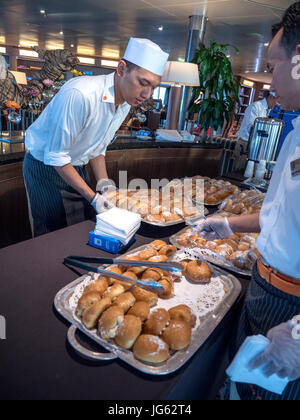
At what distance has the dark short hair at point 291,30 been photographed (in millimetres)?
727

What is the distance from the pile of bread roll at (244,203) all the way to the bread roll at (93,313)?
1.13m

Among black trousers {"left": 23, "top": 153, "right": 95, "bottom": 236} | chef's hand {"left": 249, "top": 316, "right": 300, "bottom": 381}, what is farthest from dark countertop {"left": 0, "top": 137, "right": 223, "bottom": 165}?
chef's hand {"left": 249, "top": 316, "right": 300, "bottom": 381}

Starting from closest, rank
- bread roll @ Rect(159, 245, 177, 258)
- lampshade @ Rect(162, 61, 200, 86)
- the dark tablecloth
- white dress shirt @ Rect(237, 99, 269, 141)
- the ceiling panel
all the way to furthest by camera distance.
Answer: the dark tablecloth → bread roll @ Rect(159, 245, 177, 258) → lampshade @ Rect(162, 61, 200, 86) → white dress shirt @ Rect(237, 99, 269, 141) → the ceiling panel

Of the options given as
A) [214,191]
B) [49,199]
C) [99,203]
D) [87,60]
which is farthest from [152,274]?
[87,60]

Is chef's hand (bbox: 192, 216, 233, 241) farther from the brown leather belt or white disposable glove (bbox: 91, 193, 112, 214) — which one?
white disposable glove (bbox: 91, 193, 112, 214)

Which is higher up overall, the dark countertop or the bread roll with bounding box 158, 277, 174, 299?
the dark countertop

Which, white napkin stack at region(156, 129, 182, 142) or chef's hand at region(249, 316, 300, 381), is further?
white napkin stack at region(156, 129, 182, 142)

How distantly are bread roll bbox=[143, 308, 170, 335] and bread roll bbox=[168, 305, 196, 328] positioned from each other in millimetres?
34

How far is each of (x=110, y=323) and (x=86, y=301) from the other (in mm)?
102

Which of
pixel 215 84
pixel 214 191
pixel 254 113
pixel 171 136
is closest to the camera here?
pixel 214 191

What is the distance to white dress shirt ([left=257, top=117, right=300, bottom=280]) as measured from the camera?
0.75m

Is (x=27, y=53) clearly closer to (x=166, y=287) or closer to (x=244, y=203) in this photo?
(x=244, y=203)

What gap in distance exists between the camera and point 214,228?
1.22 metres

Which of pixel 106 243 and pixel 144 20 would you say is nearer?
pixel 106 243
